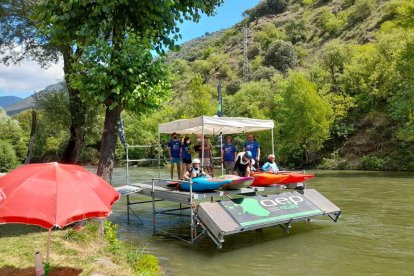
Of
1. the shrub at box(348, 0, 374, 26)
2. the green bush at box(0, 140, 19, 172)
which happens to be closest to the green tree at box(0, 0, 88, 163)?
the green bush at box(0, 140, 19, 172)

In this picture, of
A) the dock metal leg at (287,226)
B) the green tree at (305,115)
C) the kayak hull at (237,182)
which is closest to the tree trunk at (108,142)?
the kayak hull at (237,182)

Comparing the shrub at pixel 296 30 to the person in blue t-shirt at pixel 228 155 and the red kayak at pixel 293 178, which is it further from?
the red kayak at pixel 293 178

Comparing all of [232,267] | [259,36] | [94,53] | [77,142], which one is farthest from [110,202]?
[259,36]

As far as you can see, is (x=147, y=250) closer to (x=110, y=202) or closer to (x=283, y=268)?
(x=283, y=268)

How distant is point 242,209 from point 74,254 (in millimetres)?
5373

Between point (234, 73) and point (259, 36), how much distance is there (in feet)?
57.9

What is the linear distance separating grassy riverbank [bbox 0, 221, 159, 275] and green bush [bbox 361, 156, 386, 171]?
34.6 m

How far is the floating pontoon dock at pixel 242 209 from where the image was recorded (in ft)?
39.3

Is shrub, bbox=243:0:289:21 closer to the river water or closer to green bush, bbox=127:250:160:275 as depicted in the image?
the river water

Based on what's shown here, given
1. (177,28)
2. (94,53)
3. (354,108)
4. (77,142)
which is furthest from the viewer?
(354,108)

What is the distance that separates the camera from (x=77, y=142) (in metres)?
16.2

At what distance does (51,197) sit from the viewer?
621 centimetres

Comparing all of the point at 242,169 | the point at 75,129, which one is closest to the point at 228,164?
the point at 242,169

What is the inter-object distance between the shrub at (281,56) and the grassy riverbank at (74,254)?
269ft
